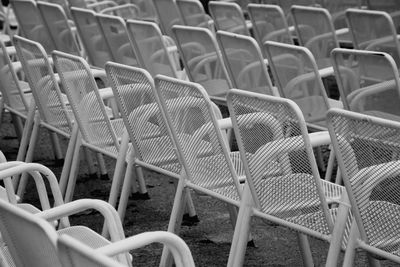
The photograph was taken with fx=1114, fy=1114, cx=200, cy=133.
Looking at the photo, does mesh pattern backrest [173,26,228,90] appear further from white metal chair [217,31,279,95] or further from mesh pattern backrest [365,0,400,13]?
mesh pattern backrest [365,0,400,13]

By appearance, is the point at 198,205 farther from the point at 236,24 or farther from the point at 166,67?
the point at 236,24

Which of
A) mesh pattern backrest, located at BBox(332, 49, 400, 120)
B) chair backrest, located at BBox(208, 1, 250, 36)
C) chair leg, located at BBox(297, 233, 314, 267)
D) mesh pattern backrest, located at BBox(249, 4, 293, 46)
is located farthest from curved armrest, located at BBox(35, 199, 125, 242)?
chair backrest, located at BBox(208, 1, 250, 36)

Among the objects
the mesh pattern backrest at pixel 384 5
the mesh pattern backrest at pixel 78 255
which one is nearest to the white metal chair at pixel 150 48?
the mesh pattern backrest at pixel 384 5

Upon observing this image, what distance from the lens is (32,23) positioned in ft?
27.7

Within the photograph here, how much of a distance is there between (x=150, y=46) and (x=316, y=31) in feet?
3.46

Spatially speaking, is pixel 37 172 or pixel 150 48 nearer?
pixel 37 172

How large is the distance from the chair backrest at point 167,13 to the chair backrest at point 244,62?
7.71ft

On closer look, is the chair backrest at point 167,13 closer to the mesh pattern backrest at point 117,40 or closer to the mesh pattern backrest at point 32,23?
the mesh pattern backrest at point 32,23

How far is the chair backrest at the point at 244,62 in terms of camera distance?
19.5 feet

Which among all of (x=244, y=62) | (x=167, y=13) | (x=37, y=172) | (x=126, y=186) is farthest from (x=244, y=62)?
(x=167, y=13)

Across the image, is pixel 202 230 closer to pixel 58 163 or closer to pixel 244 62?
pixel 244 62

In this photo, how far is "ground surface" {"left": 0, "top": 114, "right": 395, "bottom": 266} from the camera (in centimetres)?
547

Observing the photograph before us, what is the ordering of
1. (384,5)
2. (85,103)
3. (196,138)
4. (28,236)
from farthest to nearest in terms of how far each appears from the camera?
(384,5) → (85,103) → (196,138) → (28,236)

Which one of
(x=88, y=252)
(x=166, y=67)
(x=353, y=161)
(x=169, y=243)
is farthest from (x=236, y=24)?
(x=88, y=252)
